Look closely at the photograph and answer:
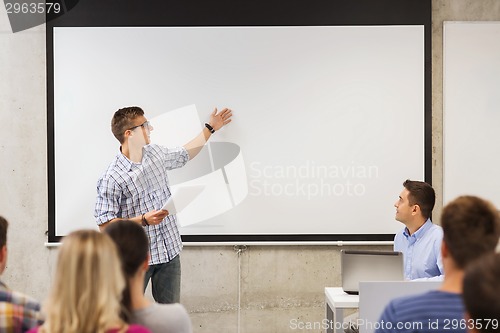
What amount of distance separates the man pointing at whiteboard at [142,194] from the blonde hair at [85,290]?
2435mm

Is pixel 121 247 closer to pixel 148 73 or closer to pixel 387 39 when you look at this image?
pixel 148 73

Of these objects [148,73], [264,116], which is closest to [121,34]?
[148,73]

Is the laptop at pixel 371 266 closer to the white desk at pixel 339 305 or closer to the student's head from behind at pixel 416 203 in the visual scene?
the white desk at pixel 339 305

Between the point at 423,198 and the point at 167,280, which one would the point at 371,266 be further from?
the point at 167,280

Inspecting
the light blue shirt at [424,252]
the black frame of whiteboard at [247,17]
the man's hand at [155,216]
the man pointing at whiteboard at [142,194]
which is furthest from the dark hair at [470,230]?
the black frame of whiteboard at [247,17]

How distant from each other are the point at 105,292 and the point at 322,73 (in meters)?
3.54

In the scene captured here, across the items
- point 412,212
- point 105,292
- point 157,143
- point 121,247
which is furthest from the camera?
point 157,143

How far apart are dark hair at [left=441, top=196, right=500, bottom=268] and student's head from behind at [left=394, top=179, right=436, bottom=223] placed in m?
1.93

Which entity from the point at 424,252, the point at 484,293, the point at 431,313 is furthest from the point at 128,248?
the point at 424,252

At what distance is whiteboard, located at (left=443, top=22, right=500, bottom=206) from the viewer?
5.00m

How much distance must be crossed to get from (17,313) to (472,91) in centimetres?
398

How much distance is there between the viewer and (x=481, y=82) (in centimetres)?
500

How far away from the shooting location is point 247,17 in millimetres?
4965

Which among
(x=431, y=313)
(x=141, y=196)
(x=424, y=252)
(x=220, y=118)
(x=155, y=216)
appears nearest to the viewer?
(x=431, y=313)
